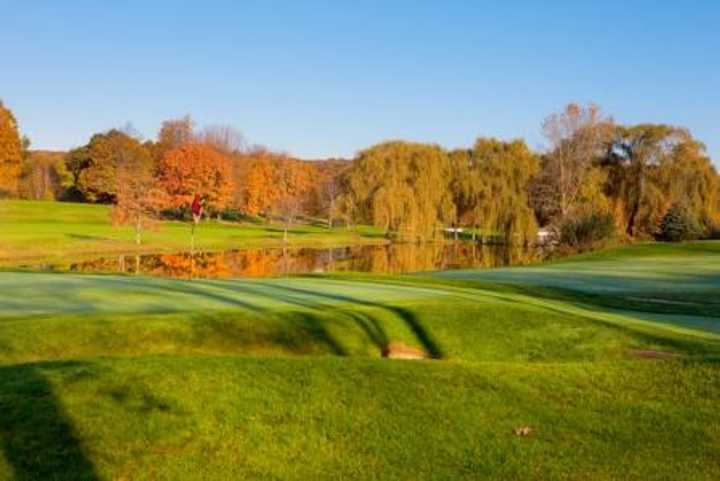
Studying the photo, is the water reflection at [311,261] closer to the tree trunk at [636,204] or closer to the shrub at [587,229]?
the shrub at [587,229]

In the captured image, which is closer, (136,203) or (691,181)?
(136,203)

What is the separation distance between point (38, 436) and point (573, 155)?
6685 cm

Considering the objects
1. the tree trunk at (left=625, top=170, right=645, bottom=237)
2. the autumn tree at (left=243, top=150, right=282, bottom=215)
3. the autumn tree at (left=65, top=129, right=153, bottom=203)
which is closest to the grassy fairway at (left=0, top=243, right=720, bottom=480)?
the tree trunk at (left=625, top=170, right=645, bottom=237)

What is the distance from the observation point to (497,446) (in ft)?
21.7

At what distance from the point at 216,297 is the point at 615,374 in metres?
10.0

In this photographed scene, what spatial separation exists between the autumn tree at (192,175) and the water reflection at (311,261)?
22.5 m

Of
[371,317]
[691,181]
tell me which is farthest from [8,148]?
[371,317]

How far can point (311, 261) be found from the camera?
5531 centimetres

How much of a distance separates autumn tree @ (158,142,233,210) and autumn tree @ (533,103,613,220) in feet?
127

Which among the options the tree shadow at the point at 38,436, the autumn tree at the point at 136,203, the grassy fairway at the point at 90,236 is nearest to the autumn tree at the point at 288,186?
the grassy fairway at the point at 90,236

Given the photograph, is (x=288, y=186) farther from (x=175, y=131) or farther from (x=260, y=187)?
(x=175, y=131)

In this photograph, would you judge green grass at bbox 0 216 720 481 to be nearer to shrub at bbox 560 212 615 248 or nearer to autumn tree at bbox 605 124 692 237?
shrub at bbox 560 212 615 248

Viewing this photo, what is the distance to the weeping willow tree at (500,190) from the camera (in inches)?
2736

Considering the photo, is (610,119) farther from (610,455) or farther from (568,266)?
(610,455)
